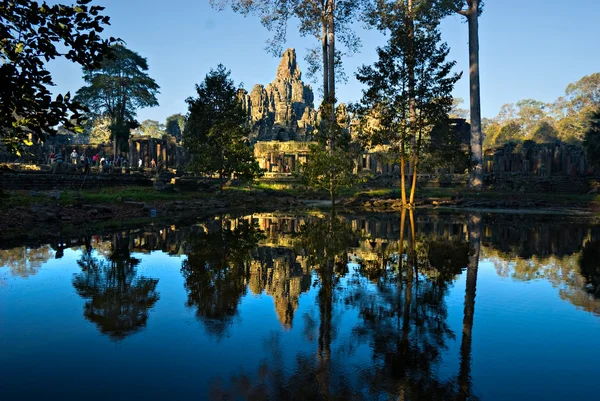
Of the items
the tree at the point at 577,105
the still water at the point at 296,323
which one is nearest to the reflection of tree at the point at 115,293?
the still water at the point at 296,323

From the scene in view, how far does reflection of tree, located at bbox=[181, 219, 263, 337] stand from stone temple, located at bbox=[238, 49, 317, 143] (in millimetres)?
62553

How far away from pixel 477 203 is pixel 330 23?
14.5 m

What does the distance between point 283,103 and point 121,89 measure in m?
45.4

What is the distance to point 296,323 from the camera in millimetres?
5316

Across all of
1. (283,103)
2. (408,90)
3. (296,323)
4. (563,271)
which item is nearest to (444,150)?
(408,90)

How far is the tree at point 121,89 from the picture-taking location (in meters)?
53.9

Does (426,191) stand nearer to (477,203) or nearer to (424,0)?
(477,203)

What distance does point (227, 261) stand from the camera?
9172 millimetres

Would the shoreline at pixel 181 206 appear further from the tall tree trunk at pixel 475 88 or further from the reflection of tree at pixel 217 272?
the reflection of tree at pixel 217 272

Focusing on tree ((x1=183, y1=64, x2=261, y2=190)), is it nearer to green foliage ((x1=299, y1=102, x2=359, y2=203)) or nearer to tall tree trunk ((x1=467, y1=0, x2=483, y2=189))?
green foliage ((x1=299, y1=102, x2=359, y2=203))

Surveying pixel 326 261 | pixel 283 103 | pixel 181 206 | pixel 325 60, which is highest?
pixel 283 103

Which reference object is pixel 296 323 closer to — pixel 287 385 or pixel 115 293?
pixel 287 385

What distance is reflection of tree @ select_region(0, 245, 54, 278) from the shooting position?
8141 mm

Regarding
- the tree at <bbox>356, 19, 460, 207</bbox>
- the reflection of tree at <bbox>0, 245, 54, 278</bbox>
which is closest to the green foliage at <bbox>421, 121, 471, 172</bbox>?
the tree at <bbox>356, 19, 460, 207</bbox>
